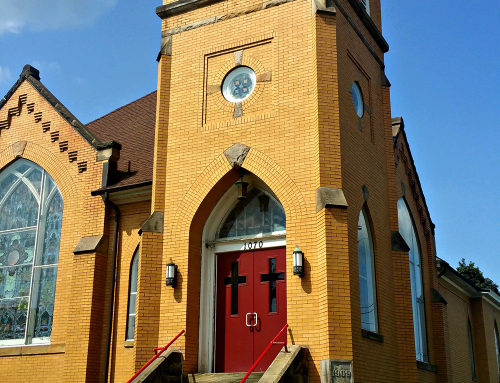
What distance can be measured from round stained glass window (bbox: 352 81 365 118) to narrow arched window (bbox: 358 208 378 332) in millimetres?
2220

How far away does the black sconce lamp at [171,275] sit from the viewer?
12281mm

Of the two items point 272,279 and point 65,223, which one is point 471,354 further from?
point 65,223

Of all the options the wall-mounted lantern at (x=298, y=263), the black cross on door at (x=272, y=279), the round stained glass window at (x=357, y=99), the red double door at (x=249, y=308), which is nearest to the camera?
the wall-mounted lantern at (x=298, y=263)

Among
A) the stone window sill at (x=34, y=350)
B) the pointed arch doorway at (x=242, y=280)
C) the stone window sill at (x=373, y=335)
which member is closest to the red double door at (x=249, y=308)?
the pointed arch doorway at (x=242, y=280)

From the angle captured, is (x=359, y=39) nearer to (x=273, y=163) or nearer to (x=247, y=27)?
(x=247, y=27)

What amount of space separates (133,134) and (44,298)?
541cm

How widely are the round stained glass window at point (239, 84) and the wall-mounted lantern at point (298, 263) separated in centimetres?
356

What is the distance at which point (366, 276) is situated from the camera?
1280 cm

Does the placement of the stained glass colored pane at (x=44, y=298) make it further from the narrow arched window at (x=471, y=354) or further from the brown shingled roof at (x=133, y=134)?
the narrow arched window at (x=471, y=354)

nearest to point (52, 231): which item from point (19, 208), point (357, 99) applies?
point (19, 208)

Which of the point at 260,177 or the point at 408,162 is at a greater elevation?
the point at 408,162

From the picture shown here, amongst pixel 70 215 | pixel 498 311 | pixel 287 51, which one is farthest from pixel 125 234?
pixel 498 311

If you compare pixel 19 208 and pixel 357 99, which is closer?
pixel 357 99

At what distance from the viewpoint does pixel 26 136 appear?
55.6 feet
